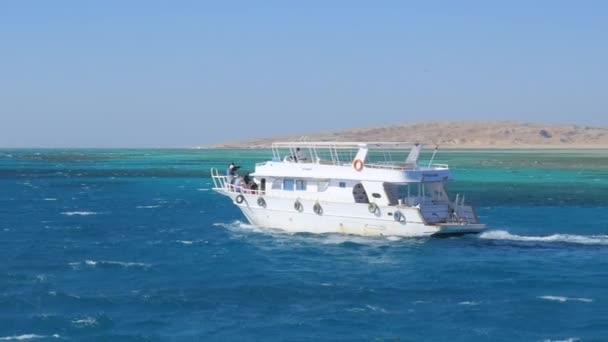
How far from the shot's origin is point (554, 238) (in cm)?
4334

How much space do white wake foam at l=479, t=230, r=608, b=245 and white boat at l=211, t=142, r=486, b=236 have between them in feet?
3.87

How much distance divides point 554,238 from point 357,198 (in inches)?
397

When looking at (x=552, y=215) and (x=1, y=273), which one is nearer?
(x=1, y=273)

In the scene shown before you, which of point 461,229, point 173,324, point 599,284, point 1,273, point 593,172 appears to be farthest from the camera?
point 593,172

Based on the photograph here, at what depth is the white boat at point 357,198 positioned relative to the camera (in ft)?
142

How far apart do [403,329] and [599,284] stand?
995 centimetres

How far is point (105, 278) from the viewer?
33.8 meters

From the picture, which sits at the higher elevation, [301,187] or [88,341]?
[301,187]

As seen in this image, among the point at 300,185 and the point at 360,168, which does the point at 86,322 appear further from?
the point at 300,185

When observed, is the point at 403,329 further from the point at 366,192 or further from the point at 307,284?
the point at 366,192

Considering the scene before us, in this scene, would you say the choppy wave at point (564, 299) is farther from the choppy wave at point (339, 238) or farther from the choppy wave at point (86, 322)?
the choppy wave at point (86, 322)

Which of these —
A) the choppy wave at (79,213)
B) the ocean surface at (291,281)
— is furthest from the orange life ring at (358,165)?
the choppy wave at (79,213)

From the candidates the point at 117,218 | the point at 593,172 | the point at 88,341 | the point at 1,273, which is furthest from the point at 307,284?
the point at 593,172

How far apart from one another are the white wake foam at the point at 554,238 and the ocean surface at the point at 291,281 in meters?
0.10
